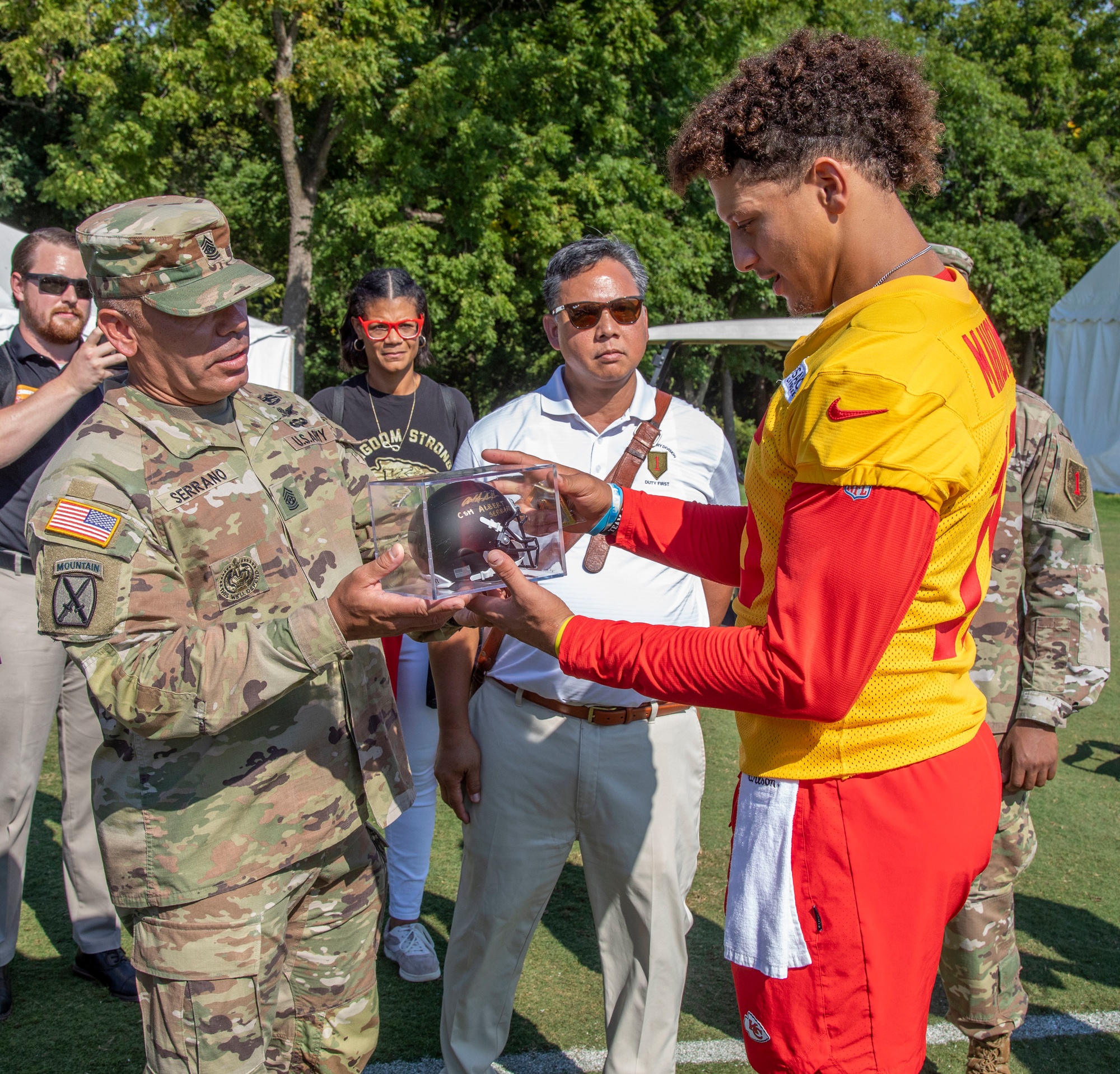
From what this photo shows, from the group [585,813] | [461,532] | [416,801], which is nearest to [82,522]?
[461,532]

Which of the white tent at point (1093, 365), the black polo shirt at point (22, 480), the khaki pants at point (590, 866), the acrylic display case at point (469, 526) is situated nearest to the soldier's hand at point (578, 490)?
the acrylic display case at point (469, 526)

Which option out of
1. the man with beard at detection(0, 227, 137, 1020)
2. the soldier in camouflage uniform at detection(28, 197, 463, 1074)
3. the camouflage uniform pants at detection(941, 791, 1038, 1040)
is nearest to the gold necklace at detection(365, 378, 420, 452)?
the man with beard at detection(0, 227, 137, 1020)

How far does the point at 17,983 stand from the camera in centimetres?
362

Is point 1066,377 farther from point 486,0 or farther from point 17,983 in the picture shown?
point 17,983

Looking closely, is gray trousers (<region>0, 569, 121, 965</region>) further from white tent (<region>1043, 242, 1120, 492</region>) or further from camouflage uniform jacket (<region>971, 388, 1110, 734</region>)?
white tent (<region>1043, 242, 1120, 492</region>)

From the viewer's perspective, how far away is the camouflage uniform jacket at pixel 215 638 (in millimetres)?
1909

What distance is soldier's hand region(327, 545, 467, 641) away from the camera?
76.4 inches

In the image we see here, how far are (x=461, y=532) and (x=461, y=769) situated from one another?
Result: 1.18 m

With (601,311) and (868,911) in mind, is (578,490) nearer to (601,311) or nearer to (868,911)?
(601,311)

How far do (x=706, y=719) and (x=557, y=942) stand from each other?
307cm

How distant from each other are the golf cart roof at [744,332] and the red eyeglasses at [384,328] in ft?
21.0

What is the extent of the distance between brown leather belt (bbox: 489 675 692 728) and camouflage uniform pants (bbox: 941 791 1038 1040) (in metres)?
1.15

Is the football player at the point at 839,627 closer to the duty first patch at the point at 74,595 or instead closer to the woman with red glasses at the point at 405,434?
the duty first patch at the point at 74,595

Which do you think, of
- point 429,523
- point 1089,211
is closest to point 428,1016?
point 429,523
